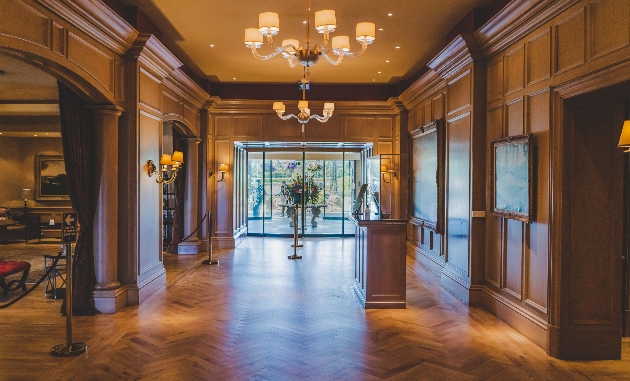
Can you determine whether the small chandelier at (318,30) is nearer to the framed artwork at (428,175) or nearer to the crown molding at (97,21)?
the crown molding at (97,21)

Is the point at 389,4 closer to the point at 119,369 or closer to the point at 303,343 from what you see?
the point at 303,343

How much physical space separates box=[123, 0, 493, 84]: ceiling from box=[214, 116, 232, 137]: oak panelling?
136 centimetres

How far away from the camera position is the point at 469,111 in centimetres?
593

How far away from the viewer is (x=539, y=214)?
4410 millimetres

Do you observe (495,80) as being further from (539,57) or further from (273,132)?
(273,132)

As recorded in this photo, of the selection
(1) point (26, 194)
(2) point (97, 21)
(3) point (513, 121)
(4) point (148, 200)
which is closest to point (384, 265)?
→ (3) point (513, 121)

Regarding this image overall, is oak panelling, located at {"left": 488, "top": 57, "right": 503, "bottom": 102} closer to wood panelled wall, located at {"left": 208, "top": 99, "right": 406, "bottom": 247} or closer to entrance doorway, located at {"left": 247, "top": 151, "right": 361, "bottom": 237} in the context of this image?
wood panelled wall, located at {"left": 208, "top": 99, "right": 406, "bottom": 247}

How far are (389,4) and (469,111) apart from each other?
1.71m

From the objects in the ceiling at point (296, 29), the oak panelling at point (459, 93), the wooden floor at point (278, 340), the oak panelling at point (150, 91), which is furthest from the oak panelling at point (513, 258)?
the oak panelling at point (150, 91)

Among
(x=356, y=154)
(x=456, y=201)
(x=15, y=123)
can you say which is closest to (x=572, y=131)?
(x=456, y=201)

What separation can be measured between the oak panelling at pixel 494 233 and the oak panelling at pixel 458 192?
0.32 m

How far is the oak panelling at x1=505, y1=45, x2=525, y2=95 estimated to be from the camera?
485 centimetres

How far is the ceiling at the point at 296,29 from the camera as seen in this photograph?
5621 mm

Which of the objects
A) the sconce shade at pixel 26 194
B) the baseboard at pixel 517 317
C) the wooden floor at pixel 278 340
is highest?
the sconce shade at pixel 26 194
